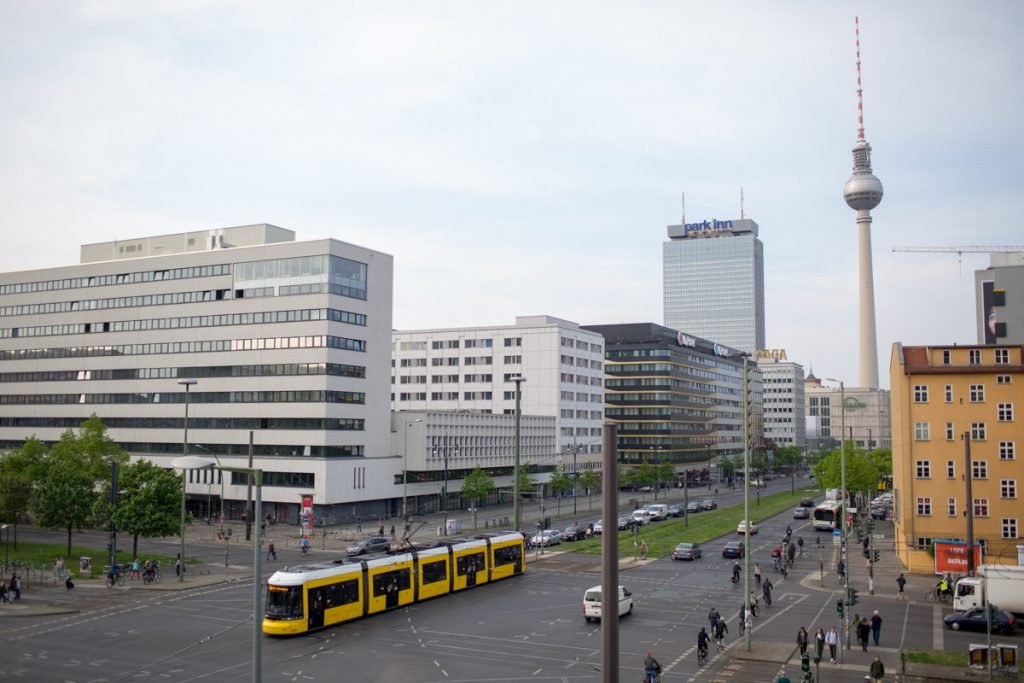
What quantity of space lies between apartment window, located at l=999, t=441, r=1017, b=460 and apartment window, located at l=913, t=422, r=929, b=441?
199 inches

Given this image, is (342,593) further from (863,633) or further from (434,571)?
(863,633)

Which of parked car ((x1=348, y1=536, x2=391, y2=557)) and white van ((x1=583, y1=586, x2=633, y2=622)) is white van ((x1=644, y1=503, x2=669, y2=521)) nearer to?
parked car ((x1=348, y1=536, x2=391, y2=557))

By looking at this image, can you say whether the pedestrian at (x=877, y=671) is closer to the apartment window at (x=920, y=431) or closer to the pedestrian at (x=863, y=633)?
the pedestrian at (x=863, y=633)

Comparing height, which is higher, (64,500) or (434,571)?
(64,500)

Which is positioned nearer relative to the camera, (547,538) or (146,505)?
(146,505)

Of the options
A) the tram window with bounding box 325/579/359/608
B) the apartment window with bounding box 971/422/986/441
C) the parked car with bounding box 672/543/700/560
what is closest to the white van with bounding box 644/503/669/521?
the parked car with bounding box 672/543/700/560

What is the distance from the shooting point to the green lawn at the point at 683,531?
74656 mm

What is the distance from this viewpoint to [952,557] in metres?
58.2

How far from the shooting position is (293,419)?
9325cm

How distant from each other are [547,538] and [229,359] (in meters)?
44.2

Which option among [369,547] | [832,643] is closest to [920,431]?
[832,643]

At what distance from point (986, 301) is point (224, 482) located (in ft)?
306

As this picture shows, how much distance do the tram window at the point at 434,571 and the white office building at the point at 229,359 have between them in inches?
1649

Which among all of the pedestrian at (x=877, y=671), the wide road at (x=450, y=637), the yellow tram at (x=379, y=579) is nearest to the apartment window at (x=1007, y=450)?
the wide road at (x=450, y=637)
